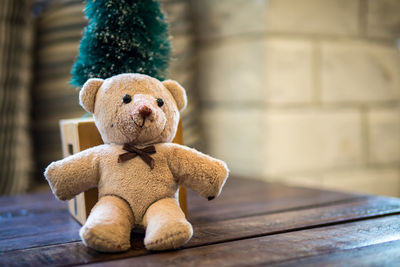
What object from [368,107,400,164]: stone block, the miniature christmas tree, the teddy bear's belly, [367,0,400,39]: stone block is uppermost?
[367,0,400,39]: stone block

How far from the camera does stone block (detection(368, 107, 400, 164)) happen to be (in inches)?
57.2

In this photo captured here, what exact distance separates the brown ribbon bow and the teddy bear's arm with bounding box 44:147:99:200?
0.04 meters

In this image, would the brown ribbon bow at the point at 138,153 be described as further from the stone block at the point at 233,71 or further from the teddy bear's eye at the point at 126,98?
the stone block at the point at 233,71

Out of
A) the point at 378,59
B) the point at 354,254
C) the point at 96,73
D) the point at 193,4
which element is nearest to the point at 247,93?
the point at 193,4

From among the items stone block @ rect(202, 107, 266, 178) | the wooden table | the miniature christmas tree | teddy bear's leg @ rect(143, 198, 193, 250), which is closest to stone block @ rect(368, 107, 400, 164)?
stone block @ rect(202, 107, 266, 178)

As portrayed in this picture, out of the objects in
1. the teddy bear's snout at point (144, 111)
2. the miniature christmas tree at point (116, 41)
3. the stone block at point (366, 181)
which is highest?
the miniature christmas tree at point (116, 41)

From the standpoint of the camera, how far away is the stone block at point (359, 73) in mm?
1348

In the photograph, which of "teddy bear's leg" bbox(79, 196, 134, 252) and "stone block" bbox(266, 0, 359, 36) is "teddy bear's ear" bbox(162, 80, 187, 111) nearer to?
"teddy bear's leg" bbox(79, 196, 134, 252)

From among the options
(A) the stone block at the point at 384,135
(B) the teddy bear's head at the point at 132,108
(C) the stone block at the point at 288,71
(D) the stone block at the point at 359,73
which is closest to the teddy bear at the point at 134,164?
(B) the teddy bear's head at the point at 132,108

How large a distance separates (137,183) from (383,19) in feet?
4.06

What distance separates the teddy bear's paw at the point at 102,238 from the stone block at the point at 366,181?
A: 102 centimetres

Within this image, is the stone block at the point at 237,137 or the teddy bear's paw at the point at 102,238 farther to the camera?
the stone block at the point at 237,137

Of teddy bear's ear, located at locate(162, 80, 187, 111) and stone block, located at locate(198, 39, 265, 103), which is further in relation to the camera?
stone block, located at locate(198, 39, 265, 103)

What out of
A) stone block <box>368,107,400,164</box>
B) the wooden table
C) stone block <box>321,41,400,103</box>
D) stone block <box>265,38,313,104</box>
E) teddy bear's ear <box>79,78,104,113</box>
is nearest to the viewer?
the wooden table
